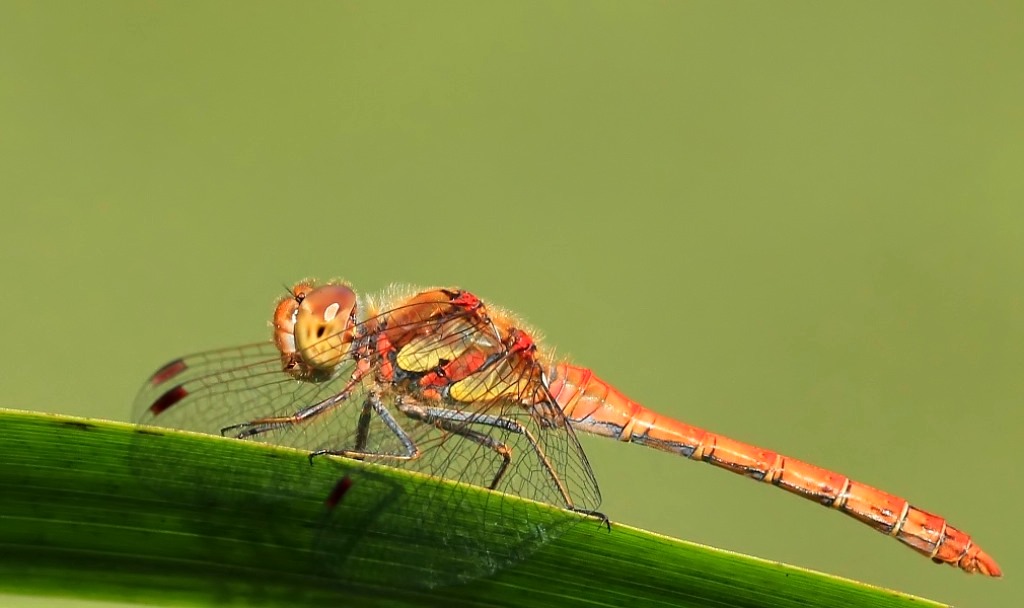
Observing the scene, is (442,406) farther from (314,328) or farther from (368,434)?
(314,328)

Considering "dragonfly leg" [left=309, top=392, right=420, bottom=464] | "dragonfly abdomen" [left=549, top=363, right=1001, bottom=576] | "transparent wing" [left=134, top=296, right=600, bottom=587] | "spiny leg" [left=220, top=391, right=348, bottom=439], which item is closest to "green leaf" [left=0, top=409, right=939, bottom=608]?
"transparent wing" [left=134, top=296, right=600, bottom=587]

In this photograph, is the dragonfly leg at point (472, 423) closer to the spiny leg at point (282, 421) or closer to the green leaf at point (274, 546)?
the spiny leg at point (282, 421)

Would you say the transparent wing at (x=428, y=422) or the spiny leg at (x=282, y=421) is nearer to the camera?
the transparent wing at (x=428, y=422)

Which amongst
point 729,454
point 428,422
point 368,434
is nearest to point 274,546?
point 368,434

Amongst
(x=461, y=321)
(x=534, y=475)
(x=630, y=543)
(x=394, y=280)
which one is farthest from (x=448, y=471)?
(x=394, y=280)

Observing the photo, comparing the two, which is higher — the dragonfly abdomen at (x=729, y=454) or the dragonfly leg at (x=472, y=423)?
the dragonfly abdomen at (x=729, y=454)

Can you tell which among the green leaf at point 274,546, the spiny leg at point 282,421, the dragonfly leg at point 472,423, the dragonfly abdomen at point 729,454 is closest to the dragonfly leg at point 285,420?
the spiny leg at point 282,421

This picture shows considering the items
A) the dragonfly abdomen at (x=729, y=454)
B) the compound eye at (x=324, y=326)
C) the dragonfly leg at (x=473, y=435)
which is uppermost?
the compound eye at (x=324, y=326)

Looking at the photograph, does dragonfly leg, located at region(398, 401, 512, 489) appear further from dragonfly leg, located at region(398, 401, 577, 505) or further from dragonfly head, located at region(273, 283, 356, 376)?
dragonfly head, located at region(273, 283, 356, 376)
